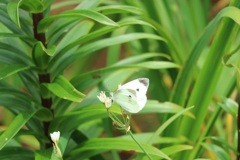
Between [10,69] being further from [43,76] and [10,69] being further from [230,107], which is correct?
[230,107]

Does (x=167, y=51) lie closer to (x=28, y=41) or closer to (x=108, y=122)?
(x=108, y=122)

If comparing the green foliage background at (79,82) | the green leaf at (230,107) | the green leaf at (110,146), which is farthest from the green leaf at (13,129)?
the green leaf at (230,107)

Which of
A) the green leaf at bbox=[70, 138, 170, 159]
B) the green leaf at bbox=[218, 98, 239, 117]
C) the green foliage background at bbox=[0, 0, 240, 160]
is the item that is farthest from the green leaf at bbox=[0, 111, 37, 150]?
the green leaf at bbox=[218, 98, 239, 117]

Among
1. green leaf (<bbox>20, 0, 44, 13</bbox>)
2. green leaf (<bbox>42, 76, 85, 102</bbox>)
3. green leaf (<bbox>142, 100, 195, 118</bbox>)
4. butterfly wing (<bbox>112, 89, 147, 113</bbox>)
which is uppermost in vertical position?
green leaf (<bbox>20, 0, 44, 13</bbox>)

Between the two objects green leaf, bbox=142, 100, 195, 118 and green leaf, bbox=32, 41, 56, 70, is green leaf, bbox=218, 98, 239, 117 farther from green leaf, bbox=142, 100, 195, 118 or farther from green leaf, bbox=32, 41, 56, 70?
green leaf, bbox=32, 41, 56, 70

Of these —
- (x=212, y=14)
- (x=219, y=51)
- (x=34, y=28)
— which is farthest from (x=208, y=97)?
(x=212, y=14)

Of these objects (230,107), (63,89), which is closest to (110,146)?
(63,89)
